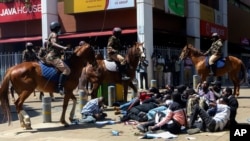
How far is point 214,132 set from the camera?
31.6 feet

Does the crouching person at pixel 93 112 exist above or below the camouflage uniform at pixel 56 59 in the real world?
below

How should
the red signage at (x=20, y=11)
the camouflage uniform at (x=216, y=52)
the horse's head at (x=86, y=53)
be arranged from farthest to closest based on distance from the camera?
the red signage at (x=20, y=11) → the camouflage uniform at (x=216, y=52) → the horse's head at (x=86, y=53)

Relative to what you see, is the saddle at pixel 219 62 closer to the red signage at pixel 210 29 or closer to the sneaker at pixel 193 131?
the sneaker at pixel 193 131

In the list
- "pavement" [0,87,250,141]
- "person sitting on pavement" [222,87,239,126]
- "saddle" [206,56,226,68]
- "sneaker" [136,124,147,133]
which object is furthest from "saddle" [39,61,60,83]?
"saddle" [206,56,226,68]

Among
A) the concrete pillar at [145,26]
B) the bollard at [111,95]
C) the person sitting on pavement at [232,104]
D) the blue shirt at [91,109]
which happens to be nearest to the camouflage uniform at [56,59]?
the blue shirt at [91,109]

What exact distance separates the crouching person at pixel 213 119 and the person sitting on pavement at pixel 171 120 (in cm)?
29

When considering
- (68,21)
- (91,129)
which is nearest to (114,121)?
(91,129)

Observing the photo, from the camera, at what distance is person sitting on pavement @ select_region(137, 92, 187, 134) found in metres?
9.58

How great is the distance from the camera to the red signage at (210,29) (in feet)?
105

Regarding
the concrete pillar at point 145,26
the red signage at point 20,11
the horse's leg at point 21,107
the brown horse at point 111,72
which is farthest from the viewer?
the red signage at point 20,11

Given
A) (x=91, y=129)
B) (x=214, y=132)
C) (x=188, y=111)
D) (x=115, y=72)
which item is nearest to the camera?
(x=214, y=132)

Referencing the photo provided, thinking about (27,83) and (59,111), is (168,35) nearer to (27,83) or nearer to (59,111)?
(59,111)

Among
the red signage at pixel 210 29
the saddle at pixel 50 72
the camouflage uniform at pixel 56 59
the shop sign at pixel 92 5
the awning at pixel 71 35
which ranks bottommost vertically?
the saddle at pixel 50 72

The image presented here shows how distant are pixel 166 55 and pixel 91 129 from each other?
598 inches
